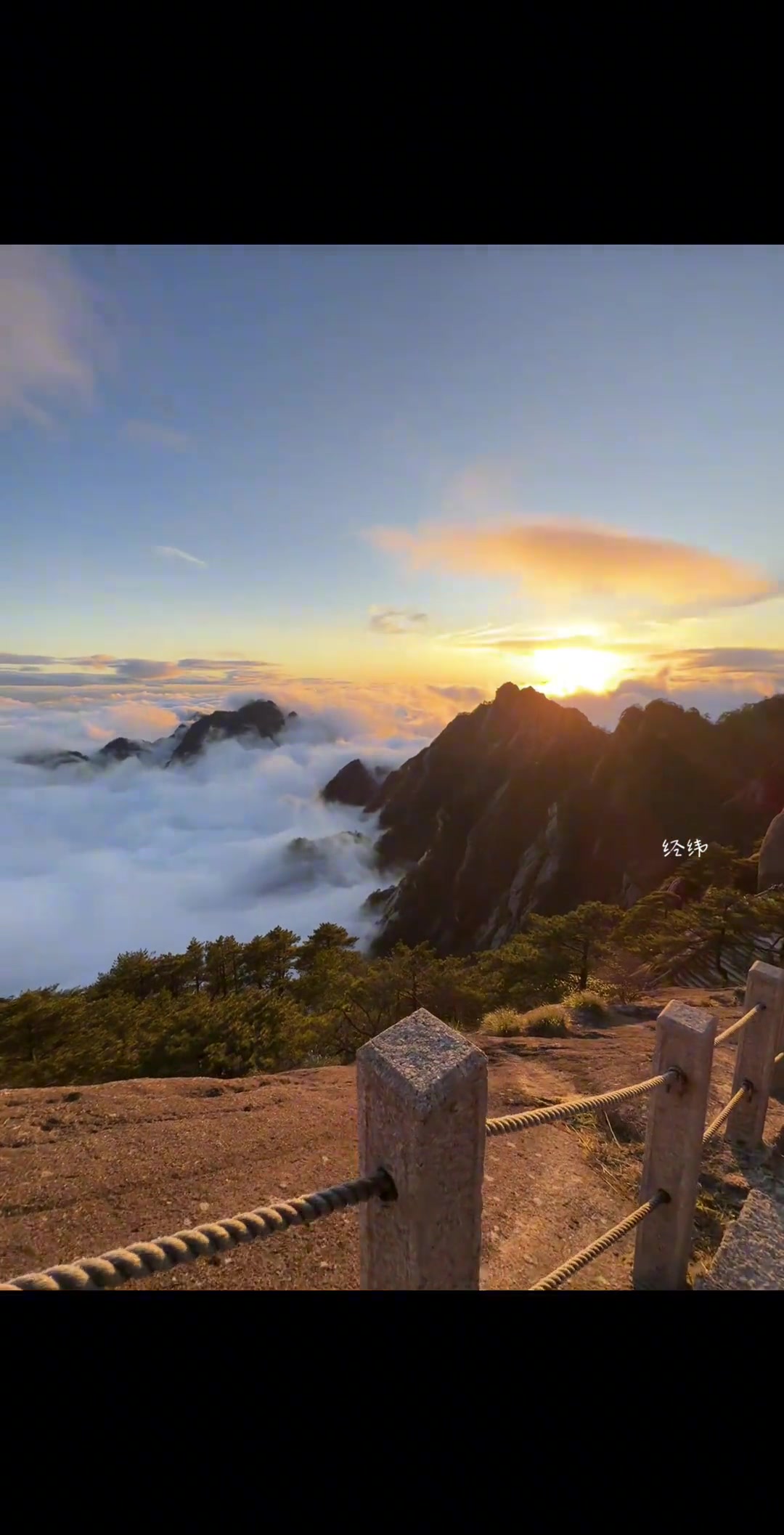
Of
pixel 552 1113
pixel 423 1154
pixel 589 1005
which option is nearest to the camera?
pixel 423 1154

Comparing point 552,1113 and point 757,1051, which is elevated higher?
point 552,1113

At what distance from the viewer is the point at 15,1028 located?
1527 centimetres

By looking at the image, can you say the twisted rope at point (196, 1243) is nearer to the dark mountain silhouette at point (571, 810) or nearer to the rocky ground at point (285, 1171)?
the rocky ground at point (285, 1171)

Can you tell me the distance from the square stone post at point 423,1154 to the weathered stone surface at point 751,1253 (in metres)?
3.16

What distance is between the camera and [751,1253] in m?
4.17

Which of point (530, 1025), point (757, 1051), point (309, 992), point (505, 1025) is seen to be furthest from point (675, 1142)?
point (309, 992)

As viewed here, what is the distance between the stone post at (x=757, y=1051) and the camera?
506 centimetres

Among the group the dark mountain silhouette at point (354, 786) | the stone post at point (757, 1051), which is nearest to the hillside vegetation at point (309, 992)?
the stone post at point (757, 1051)

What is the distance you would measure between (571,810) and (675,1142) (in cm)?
5801

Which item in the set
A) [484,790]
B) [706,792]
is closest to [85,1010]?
[706,792]

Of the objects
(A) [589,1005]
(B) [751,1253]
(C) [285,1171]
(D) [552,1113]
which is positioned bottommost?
(A) [589,1005]

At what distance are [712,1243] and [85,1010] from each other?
1706cm

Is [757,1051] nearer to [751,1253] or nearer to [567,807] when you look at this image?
[751,1253]
